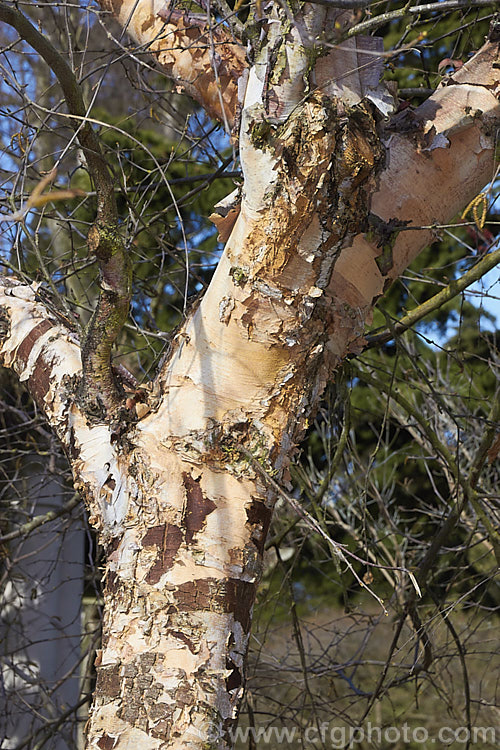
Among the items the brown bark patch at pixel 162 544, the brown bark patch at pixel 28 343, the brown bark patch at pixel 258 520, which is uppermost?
the brown bark patch at pixel 28 343

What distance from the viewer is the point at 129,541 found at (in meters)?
1.29

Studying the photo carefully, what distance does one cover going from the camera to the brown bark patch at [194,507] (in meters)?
1.25

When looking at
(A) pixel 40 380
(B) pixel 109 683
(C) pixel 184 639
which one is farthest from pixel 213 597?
(A) pixel 40 380

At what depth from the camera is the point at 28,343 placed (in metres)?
1.67

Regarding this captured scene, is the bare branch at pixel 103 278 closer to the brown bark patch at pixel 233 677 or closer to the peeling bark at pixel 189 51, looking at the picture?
the peeling bark at pixel 189 51

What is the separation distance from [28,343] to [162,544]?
0.71 m

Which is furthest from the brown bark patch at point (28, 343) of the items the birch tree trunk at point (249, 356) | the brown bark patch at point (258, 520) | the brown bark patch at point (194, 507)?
the brown bark patch at point (258, 520)

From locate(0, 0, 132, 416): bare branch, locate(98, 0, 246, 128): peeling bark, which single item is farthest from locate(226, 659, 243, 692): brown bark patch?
locate(98, 0, 246, 128): peeling bark

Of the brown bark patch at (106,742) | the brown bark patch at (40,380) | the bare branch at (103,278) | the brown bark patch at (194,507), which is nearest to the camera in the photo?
the brown bark patch at (106,742)

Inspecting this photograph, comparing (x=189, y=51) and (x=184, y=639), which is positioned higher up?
(x=189, y=51)

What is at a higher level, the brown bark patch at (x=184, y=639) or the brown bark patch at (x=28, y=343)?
the brown bark patch at (x=28, y=343)

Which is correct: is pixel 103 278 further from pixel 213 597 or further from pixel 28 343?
pixel 213 597

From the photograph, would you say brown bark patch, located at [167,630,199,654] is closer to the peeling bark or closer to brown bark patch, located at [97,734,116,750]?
brown bark patch, located at [97,734,116,750]

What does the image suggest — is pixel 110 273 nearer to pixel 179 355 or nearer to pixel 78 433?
pixel 179 355
